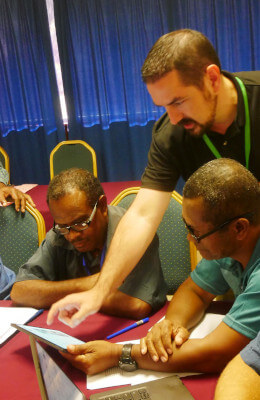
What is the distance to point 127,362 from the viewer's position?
121cm

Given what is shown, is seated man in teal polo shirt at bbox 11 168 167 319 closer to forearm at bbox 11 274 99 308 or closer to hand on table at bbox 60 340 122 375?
forearm at bbox 11 274 99 308

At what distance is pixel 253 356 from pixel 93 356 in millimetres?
472

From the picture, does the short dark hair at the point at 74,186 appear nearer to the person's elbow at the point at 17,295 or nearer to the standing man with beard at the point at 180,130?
the standing man with beard at the point at 180,130

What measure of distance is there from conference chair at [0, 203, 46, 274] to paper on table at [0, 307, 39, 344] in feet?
1.93

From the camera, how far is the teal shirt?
1143mm

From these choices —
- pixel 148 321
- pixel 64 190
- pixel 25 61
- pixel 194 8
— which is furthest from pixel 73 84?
pixel 148 321

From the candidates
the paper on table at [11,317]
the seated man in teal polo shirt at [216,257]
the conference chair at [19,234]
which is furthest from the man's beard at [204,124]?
the conference chair at [19,234]

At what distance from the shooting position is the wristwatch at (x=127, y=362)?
1201 mm

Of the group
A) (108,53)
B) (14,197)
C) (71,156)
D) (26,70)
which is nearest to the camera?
(14,197)

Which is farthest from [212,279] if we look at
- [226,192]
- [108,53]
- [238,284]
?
[108,53]

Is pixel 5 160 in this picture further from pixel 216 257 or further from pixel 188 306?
pixel 216 257

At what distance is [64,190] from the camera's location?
1742 millimetres

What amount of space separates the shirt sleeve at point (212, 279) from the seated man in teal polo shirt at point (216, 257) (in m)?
0.18

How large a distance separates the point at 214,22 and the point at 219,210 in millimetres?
3649
